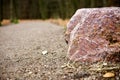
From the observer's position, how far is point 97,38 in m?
3.71

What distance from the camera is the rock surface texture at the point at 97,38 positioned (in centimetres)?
354

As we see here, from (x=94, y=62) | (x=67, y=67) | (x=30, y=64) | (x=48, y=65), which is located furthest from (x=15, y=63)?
(x=94, y=62)

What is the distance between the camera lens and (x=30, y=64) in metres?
3.88

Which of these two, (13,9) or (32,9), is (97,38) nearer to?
(13,9)

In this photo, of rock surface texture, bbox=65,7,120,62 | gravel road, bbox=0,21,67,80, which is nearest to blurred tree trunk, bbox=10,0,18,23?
gravel road, bbox=0,21,67,80

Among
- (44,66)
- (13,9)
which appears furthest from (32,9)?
(44,66)

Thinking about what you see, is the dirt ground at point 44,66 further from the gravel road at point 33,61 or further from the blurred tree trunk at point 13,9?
the blurred tree trunk at point 13,9

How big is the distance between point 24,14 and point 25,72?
10.8 meters

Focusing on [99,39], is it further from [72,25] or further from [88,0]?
[88,0]

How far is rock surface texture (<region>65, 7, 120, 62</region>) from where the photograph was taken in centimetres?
354

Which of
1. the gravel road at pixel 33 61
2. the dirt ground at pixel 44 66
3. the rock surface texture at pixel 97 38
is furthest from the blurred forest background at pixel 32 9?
the rock surface texture at pixel 97 38

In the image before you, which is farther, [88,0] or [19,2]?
[19,2]

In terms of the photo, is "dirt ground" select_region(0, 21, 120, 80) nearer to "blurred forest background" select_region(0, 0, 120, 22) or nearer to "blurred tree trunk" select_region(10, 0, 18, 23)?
"blurred forest background" select_region(0, 0, 120, 22)

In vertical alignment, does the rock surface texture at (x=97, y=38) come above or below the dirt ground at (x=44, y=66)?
above
